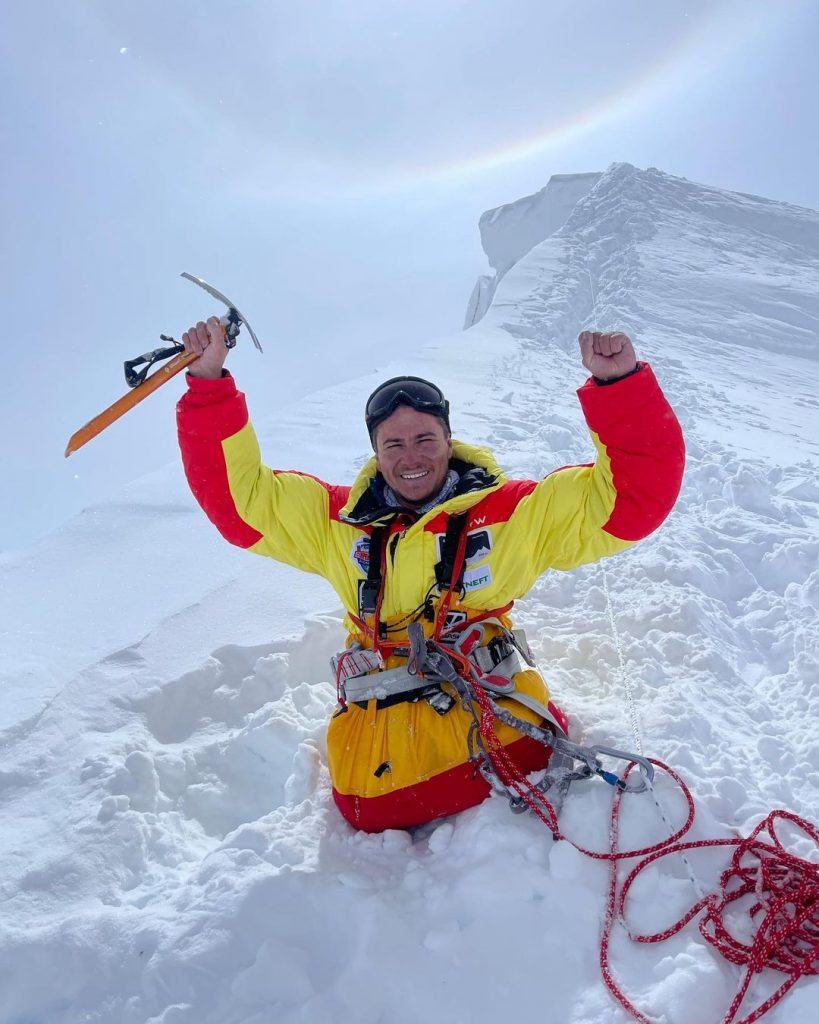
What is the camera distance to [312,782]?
2410mm

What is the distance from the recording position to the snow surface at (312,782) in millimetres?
1675

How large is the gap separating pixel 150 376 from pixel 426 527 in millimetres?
1153

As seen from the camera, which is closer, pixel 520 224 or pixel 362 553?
pixel 362 553

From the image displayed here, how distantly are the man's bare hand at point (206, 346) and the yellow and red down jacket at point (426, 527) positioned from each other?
43 millimetres

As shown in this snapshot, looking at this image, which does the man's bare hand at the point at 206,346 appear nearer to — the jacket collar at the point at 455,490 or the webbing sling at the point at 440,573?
the jacket collar at the point at 455,490

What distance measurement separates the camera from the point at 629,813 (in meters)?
2.00

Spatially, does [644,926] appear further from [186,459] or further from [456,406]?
[456,406]

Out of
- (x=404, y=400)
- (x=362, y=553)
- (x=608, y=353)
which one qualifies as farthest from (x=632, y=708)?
(x=404, y=400)

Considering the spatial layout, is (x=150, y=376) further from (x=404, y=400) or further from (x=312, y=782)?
(x=312, y=782)

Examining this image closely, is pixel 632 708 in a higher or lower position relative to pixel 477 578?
lower

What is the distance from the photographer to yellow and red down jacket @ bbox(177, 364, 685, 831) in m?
2.21

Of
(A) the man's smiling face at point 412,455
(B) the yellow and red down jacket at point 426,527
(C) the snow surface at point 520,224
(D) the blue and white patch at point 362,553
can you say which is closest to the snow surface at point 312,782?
(B) the yellow and red down jacket at point 426,527

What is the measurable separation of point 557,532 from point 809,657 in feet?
4.79

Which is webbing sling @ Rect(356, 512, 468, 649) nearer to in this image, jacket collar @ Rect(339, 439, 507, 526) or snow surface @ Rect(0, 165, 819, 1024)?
jacket collar @ Rect(339, 439, 507, 526)
